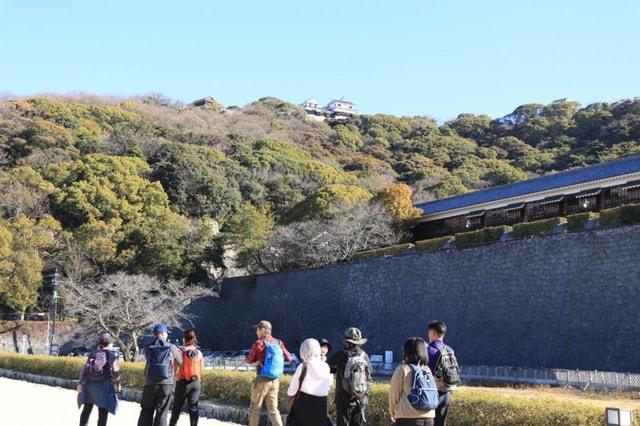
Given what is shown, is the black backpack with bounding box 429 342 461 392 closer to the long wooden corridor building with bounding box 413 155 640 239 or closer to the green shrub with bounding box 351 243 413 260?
the long wooden corridor building with bounding box 413 155 640 239

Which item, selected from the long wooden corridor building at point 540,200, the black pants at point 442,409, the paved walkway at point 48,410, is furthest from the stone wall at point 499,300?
the black pants at point 442,409

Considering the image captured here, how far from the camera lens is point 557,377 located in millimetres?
16312

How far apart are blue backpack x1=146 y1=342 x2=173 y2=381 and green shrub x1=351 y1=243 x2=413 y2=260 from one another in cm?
Result: 1990

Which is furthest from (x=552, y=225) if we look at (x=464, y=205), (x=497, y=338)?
(x=464, y=205)

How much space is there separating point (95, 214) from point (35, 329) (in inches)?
241

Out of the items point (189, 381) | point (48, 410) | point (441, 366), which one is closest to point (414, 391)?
point (441, 366)

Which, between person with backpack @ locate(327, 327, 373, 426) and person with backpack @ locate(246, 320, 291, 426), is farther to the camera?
person with backpack @ locate(246, 320, 291, 426)

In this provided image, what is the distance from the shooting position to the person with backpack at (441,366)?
6137 millimetres

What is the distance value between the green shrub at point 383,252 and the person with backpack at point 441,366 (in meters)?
20.8

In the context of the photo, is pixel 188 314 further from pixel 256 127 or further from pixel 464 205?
pixel 256 127

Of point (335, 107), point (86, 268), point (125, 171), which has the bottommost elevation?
point (86, 268)

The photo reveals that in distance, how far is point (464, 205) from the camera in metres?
30.5

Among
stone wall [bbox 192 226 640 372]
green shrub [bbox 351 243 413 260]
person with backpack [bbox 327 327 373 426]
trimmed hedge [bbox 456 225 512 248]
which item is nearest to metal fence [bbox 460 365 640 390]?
stone wall [bbox 192 226 640 372]

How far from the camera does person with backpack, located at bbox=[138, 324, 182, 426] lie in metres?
7.56
